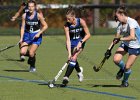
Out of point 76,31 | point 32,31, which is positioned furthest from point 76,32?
point 32,31

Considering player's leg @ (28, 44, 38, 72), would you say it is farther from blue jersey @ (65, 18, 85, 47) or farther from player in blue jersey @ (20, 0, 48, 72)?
blue jersey @ (65, 18, 85, 47)

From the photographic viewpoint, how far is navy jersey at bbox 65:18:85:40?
13.0 m

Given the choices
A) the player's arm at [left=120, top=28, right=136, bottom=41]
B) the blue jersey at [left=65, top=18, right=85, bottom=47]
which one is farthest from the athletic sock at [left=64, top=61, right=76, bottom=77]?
the player's arm at [left=120, top=28, right=136, bottom=41]

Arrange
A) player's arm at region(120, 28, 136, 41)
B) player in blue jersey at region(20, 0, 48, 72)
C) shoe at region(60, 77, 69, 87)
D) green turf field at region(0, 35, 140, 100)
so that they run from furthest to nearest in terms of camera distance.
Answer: player in blue jersey at region(20, 0, 48, 72) < shoe at region(60, 77, 69, 87) < player's arm at region(120, 28, 136, 41) < green turf field at region(0, 35, 140, 100)

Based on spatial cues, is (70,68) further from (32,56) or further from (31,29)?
(31,29)

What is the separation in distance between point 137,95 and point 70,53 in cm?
185

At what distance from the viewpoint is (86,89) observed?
1259 centimetres

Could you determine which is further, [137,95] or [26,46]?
[26,46]

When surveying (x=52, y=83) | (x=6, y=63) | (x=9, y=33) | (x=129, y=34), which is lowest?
(x=9, y=33)

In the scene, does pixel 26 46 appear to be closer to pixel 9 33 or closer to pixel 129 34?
pixel 129 34

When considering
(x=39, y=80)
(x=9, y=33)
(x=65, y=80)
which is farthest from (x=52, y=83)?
(x=9, y=33)

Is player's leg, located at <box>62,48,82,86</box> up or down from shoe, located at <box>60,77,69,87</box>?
up

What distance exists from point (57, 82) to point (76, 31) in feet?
4.29

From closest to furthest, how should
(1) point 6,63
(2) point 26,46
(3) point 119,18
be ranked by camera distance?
(3) point 119,18
(2) point 26,46
(1) point 6,63
